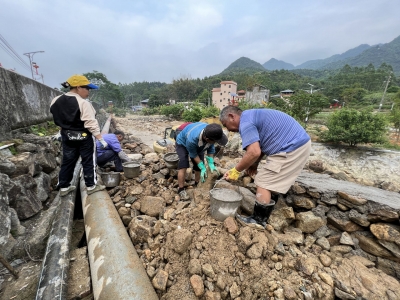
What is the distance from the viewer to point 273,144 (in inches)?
86.8

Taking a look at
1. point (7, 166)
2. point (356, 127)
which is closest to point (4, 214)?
point (7, 166)

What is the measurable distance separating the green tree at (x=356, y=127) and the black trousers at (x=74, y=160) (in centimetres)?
1219

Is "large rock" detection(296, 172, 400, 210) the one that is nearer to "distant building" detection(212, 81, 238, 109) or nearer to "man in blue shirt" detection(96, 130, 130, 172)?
"man in blue shirt" detection(96, 130, 130, 172)

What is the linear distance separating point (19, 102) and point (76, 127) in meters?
1.67

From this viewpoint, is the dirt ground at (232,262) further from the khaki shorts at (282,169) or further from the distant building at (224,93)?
the distant building at (224,93)

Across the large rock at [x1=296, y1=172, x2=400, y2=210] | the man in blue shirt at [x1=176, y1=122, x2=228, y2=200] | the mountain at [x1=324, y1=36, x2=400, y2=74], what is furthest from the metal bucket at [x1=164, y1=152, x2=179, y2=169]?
the mountain at [x1=324, y1=36, x2=400, y2=74]

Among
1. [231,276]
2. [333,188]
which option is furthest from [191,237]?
[333,188]

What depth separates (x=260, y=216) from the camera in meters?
2.27

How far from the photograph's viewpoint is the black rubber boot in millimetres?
2210

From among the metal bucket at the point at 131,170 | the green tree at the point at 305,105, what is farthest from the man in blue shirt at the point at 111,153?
the green tree at the point at 305,105

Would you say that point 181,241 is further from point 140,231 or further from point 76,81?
point 76,81

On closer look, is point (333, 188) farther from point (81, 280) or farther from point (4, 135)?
point (4, 135)

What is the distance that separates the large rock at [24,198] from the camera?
224cm

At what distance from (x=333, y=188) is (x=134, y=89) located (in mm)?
97942
